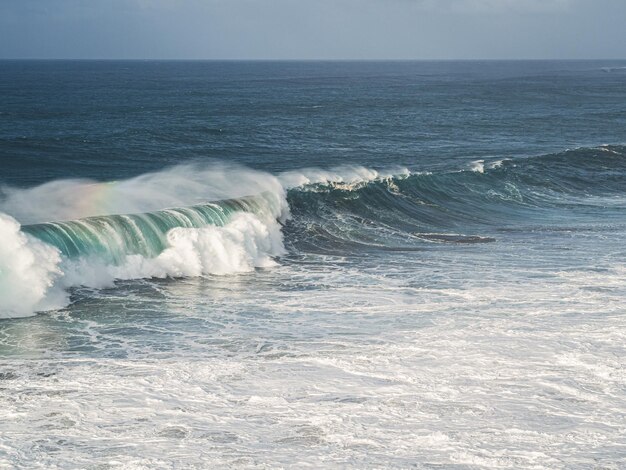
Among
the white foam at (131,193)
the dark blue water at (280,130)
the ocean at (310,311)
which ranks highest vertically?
the dark blue water at (280,130)

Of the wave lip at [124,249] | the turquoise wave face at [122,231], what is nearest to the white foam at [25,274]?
the wave lip at [124,249]

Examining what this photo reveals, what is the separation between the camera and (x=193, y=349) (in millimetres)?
14023

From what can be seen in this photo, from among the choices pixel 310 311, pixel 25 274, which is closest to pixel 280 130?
pixel 25 274

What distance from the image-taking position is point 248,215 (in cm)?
2311

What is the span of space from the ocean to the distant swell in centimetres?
8

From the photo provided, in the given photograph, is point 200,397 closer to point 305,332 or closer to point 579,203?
point 305,332

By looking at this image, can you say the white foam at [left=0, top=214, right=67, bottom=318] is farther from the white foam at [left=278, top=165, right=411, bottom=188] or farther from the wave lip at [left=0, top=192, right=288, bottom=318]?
the white foam at [left=278, top=165, right=411, bottom=188]

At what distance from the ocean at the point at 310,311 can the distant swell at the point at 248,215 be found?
8 centimetres

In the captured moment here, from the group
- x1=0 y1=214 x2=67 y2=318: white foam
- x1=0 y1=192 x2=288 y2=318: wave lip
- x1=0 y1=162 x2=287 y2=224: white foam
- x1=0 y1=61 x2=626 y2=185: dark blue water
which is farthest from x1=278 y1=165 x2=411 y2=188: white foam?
x1=0 y1=214 x2=67 y2=318: white foam

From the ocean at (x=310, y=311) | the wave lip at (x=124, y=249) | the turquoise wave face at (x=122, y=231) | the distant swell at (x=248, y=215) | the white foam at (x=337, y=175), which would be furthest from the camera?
the white foam at (x=337, y=175)

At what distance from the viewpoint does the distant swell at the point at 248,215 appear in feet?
61.2

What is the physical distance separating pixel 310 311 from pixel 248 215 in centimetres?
719

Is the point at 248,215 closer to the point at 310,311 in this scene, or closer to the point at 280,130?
the point at 310,311

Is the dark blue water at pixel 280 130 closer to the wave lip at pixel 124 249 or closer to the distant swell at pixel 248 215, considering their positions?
the distant swell at pixel 248 215
